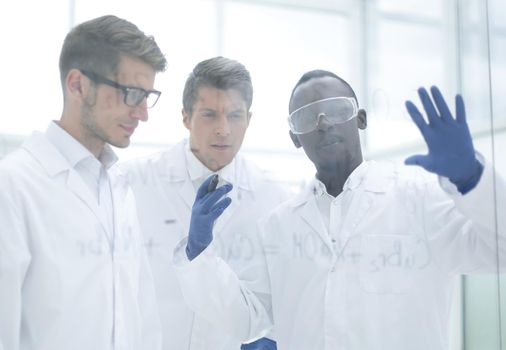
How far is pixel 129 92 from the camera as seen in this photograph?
82cm

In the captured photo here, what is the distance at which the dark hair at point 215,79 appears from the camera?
0.94m

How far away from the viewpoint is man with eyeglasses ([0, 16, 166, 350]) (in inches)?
30.0

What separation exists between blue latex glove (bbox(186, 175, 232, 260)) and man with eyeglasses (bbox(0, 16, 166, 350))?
10 centimetres

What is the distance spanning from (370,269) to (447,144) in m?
0.26

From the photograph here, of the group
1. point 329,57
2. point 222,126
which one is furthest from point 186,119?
point 329,57

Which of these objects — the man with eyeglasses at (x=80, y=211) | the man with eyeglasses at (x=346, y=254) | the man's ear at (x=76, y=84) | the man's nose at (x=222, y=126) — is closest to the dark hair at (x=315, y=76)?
the man with eyeglasses at (x=346, y=254)

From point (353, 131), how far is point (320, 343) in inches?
14.2

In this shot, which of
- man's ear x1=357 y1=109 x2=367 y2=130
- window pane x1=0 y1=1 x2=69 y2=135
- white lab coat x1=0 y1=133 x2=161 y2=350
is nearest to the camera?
white lab coat x1=0 y1=133 x2=161 y2=350

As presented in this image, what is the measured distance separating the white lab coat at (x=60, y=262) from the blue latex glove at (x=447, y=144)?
0.47 meters

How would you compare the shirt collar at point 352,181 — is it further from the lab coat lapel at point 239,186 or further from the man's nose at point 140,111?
the man's nose at point 140,111

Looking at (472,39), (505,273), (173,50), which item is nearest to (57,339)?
(173,50)

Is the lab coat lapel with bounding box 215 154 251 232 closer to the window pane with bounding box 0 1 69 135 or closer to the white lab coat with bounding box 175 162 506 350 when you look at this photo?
the white lab coat with bounding box 175 162 506 350

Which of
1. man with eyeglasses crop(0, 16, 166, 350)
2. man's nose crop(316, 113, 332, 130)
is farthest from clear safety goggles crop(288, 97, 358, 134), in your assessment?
man with eyeglasses crop(0, 16, 166, 350)

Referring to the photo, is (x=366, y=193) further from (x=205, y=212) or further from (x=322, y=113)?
(x=205, y=212)
